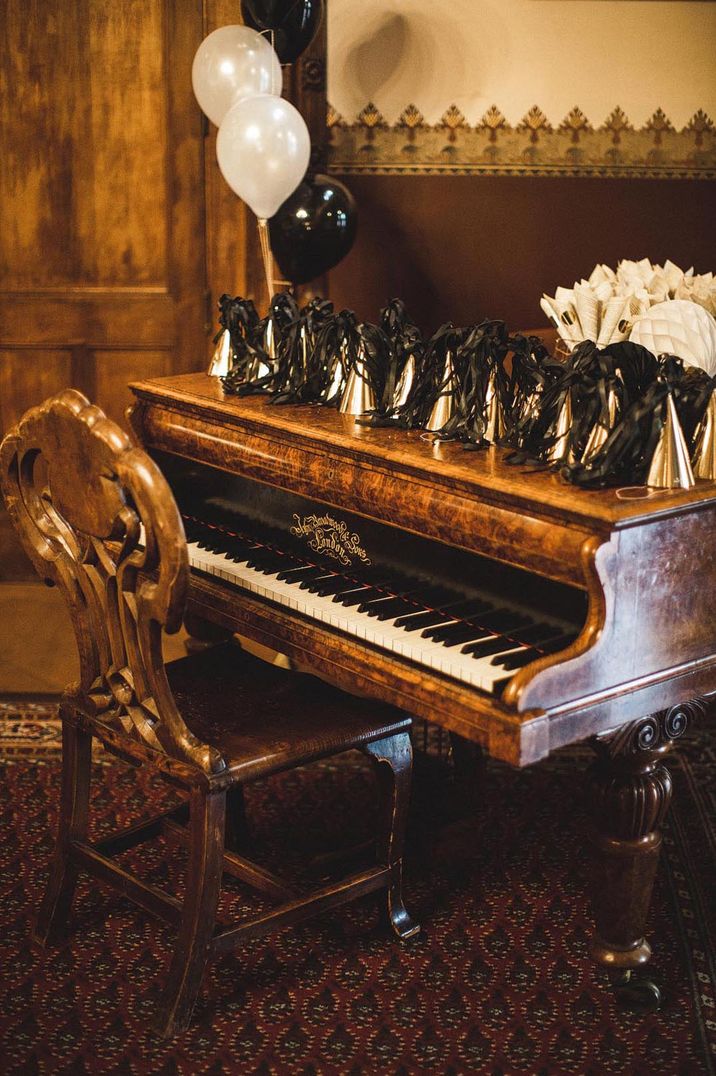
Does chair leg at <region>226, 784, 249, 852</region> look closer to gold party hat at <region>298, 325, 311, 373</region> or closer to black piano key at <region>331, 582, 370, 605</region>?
black piano key at <region>331, 582, 370, 605</region>

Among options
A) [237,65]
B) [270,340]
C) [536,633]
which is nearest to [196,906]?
[536,633]

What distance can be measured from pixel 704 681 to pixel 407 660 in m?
0.52

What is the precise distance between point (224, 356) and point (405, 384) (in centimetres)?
65

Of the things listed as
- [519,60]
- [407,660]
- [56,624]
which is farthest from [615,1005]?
[519,60]

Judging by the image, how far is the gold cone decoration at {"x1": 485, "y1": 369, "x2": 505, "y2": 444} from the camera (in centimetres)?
227

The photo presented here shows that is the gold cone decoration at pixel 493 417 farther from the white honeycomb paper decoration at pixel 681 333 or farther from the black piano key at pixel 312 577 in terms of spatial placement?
the black piano key at pixel 312 577

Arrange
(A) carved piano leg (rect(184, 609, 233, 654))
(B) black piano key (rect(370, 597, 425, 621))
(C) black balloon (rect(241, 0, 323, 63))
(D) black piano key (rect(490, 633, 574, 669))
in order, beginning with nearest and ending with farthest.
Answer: (D) black piano key (rect(490, 633, 574, 669)), (B) black piano key (rect(370, 597, 425, 621)), (A) carved piano leg (rect(184, 609, 233, 654)), (C) black balloon (rect(241, 0, 323, 63))

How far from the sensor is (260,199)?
13.4 feet

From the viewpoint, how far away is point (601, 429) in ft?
6.74

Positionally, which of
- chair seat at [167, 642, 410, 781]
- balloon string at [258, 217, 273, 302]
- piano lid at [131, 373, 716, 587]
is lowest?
chair seat at [167, 642, 410, 781]

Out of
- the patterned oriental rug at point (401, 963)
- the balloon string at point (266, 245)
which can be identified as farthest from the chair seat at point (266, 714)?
the balloon string at point (266, 245)

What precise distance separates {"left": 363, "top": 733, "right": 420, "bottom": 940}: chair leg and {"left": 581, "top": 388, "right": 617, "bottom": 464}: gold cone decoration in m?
0.68

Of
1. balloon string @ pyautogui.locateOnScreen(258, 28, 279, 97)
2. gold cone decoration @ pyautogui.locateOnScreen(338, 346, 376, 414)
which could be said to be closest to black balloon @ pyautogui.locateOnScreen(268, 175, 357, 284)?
balloon string @ pyautogui.locateOnScreen(258, 28, 279, 97)

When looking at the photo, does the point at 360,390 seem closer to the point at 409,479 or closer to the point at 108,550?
the point at 409,479
